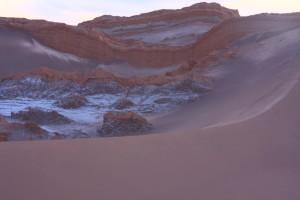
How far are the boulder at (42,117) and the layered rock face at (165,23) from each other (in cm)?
1931

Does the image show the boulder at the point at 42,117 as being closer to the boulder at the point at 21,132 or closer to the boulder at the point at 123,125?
the boulder at the point at 123,125

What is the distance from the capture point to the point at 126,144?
147 inches

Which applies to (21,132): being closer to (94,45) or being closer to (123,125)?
(123,125)

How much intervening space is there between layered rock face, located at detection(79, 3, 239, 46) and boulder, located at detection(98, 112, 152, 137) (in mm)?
20150

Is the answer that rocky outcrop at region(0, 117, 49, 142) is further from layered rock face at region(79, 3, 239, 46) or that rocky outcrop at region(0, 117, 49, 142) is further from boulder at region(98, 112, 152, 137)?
layered rock face at region(79, 3, 239, 46)

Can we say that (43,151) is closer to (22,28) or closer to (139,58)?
(139,58)

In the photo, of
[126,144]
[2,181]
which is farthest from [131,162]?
[2,181]

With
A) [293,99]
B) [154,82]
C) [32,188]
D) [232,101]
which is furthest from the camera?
[154,82]

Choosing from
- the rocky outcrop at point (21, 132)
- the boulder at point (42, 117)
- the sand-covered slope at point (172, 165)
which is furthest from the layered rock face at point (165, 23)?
the sand-covered slope at point (172, 165)

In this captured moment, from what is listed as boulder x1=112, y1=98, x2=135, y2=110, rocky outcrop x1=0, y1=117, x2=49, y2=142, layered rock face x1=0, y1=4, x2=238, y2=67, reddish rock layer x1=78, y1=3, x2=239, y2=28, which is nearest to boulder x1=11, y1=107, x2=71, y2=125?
boulder x1=112, y1=98, x2=135, y2=110

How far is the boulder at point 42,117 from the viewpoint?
10004mm

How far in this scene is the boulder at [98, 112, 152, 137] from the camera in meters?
9.04

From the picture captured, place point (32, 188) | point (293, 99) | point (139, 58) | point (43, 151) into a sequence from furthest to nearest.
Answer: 1. point (139, 58)
2. point (293, 99)
3. point (43, 151)
4. point (32, 188)

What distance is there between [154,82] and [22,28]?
39.8 ft
